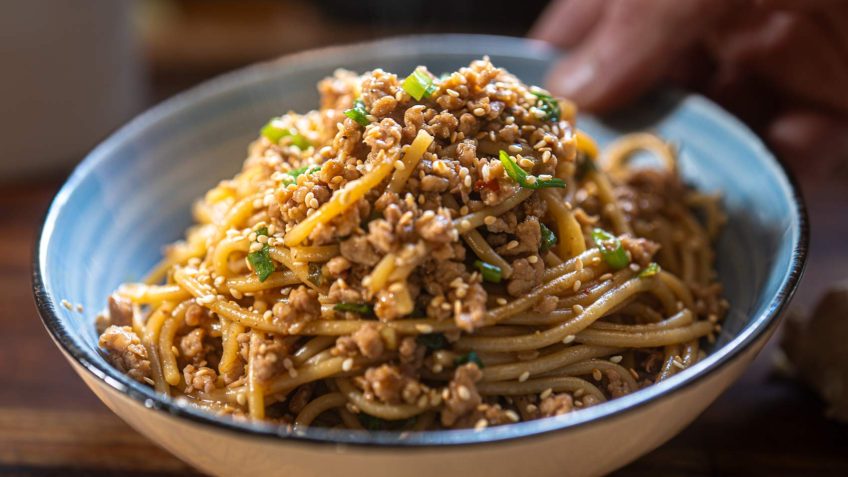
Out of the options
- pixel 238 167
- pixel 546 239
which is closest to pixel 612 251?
pixel 546 239

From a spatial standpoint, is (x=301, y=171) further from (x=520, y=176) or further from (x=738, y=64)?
(x=738, y=64)

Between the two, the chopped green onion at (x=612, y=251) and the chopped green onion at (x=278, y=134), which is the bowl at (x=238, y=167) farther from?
the chopped green onion at (x=278, y=134)

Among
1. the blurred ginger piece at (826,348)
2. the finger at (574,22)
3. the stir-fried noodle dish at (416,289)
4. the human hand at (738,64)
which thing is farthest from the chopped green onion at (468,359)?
the finger at (574,22)

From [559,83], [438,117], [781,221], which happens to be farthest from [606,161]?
[438,117]

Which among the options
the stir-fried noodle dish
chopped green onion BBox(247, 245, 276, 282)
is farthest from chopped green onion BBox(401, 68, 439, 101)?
chopped green onion BBox(247, 245, 276, 282)

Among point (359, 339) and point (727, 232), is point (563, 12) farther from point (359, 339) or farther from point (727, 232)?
point (359, 339)
